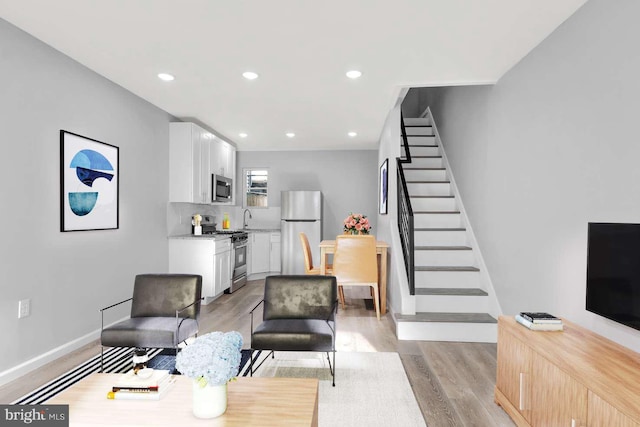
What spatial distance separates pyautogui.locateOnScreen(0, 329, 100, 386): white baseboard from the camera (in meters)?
2.74

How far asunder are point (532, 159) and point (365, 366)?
2.20 meters

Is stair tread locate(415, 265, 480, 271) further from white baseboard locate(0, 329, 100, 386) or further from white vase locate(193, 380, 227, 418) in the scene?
white baseboard locate(0, 329, 100, 386)

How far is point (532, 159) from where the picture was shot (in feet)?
10.2

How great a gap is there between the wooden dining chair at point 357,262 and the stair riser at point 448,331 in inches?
29.1

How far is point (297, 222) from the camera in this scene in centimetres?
723

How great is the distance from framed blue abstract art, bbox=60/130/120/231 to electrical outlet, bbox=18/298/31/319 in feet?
2.14

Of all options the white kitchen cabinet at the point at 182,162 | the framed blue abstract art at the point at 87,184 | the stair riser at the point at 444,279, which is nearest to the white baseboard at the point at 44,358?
the framed blue abstract art at the point at 87,184

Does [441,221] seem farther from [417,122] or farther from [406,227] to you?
[417,122]

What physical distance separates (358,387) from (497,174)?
249 centimetres

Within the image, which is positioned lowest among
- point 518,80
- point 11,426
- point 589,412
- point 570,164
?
point 11,426

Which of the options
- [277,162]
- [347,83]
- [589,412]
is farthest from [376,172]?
[589,412]

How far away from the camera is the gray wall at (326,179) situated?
779cm

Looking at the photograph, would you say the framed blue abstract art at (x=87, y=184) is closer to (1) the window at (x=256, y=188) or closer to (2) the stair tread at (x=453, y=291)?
(2) the stair tread at (x=453, y=291)

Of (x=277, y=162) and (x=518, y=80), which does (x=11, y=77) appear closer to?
(x=518, y=80)
